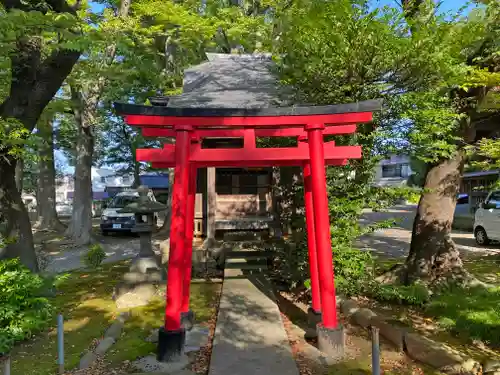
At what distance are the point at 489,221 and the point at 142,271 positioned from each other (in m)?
12.7

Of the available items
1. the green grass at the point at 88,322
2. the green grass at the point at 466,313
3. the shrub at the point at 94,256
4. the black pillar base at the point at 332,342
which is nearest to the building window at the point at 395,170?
the green grass at the point at 466,313

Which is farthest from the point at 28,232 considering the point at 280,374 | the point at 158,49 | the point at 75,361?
the point at 158,49

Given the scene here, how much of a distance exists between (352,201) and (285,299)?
283 centimetres

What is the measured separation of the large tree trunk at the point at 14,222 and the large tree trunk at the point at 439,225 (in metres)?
8.42

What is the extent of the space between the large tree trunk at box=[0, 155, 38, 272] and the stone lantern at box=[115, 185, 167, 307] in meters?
1.99

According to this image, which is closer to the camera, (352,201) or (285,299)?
(352,201)

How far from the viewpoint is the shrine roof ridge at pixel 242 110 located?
16.3 ft

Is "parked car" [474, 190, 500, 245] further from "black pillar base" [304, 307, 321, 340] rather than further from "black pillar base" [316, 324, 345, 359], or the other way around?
"black pillar base" [316, 324, 345, 359]

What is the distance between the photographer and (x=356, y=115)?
518 centimetres

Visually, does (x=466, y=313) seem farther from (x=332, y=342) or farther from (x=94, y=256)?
(x=94, y=256)

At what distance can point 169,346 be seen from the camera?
190 inches

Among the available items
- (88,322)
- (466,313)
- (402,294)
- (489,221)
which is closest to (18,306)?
(88,322)

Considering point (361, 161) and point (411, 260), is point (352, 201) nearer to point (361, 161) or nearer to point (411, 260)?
point (361, 161)

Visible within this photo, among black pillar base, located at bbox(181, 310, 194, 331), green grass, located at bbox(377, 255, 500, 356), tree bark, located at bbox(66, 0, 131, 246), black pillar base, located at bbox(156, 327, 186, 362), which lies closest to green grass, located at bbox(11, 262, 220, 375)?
black pillar base, located at bbox(156, 327, 186, 362)
